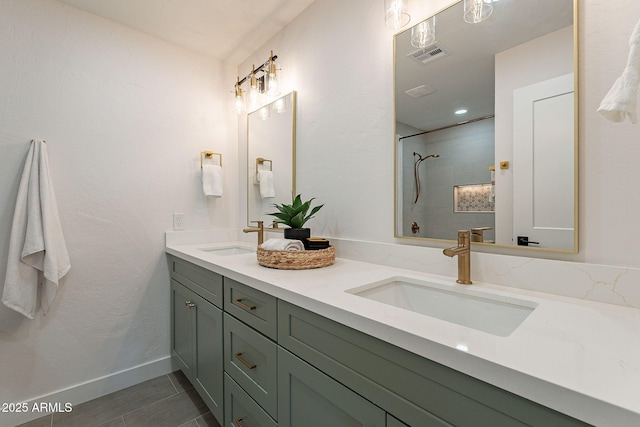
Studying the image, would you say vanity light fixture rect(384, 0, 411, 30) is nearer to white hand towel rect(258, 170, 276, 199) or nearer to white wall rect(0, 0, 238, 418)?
white hand towel rect(258, 170, 276, 199)

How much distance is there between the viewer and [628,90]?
592 mm

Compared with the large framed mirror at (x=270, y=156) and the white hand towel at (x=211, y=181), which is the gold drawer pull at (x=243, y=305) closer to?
the large framed mirror at (x=270, y=156)

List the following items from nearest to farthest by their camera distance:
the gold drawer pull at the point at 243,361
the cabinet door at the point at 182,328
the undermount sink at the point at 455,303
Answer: the undermount sink at the point at 455,303 < the gold drawer pull at the point at 243,361 < the cabinet door at the point at 182,328

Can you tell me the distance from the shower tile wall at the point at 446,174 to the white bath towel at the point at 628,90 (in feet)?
1.38

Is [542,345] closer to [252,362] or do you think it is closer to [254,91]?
[252,362]

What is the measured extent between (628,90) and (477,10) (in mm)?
644

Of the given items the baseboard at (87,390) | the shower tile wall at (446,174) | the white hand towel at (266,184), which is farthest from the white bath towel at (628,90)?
the baseboard at (87,390)

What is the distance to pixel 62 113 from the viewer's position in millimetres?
1645

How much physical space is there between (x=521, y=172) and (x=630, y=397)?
0.75 metres

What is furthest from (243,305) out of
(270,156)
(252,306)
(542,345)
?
(270,156)

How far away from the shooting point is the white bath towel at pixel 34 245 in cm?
143

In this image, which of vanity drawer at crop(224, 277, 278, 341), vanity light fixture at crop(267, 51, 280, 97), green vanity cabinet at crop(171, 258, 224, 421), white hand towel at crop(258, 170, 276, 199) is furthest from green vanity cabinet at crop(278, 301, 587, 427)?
vanity light fixture at crop(267, 51, 280, 97)

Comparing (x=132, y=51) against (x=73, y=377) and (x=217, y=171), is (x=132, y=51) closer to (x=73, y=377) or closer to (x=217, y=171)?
(x=217, y=171)

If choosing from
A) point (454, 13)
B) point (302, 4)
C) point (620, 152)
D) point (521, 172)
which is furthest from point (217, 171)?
point (620, 152)
